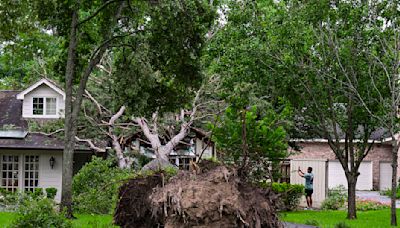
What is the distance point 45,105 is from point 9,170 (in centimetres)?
351

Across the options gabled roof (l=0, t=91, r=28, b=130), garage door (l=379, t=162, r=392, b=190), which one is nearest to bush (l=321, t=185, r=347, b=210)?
gabled roof (l=0, t=91, r=28, b=130)

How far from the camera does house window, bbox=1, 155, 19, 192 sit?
29.7 meters

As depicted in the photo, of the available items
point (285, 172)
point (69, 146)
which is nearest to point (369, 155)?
point (285, 172)

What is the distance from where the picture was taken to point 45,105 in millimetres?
30922

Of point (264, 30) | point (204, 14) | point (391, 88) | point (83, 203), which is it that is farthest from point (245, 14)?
point (83, 203)

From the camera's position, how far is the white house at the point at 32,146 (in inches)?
1146

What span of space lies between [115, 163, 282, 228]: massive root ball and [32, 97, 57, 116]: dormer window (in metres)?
21.0

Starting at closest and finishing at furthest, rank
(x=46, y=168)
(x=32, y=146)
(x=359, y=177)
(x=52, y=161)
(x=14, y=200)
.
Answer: (x=14, y=200) < (x=32, y=146) < (x=52, y=161) < (x=46, y=168) < (x=359, y=177)

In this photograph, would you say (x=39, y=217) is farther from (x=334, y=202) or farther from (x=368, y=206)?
(x=368, y=206)

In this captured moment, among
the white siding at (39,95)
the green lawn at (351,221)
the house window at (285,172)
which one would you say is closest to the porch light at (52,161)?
the white siding at (39,95)

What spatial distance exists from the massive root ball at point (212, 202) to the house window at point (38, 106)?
69.8 feet

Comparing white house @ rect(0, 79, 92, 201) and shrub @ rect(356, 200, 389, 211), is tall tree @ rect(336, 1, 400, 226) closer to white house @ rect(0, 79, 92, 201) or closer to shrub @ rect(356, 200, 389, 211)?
shrub @ rect(356, 200, 389, 211)

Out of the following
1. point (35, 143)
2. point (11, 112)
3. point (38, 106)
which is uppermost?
point (38, 106)

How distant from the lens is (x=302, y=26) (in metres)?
21.7
